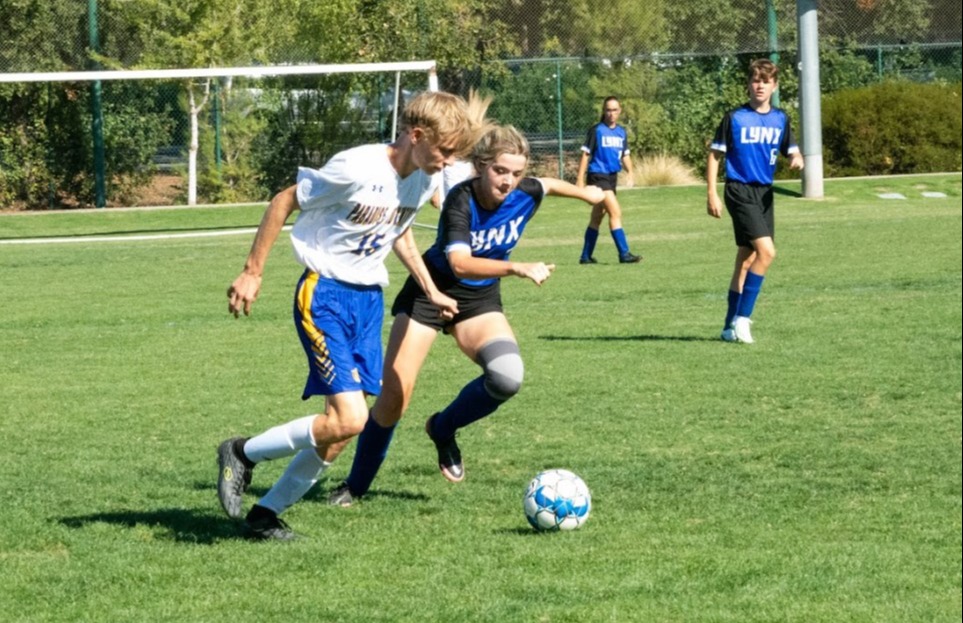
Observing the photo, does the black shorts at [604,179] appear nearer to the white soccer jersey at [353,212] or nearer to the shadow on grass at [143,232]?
the shadow on grass at [143,232]

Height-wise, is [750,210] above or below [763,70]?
below

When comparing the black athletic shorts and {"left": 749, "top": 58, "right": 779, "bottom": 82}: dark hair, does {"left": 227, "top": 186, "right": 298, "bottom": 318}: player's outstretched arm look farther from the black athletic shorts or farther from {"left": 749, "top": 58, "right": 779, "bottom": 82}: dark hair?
{"left": 749, "top": 58, "right": 779, "bottom": 82}: dark hair

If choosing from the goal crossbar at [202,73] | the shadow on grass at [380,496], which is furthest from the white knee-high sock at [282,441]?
the goal crossbar at [202,73]

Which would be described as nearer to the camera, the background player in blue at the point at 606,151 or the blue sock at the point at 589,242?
the blue sock at the point at 589,242

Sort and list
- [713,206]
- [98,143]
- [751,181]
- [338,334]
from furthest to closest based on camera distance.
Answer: [98,143] → [713,206] → [751,181] → [338,334]

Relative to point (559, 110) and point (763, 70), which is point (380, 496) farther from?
point (559, 110)

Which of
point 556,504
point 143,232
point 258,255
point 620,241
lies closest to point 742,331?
point 556,504

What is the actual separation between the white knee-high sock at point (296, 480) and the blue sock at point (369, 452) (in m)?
0.57

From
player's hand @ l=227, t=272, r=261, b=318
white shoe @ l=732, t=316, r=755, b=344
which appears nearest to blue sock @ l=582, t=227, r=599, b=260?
white shoe @ l=732, t=316, r=755, b=344

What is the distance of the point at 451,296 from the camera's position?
6.48 m

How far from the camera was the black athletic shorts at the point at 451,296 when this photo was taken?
6.36 m

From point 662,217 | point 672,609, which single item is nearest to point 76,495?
point 672,609

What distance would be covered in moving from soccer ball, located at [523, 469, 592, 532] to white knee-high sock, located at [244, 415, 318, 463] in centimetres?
87

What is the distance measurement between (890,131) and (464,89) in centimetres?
862
